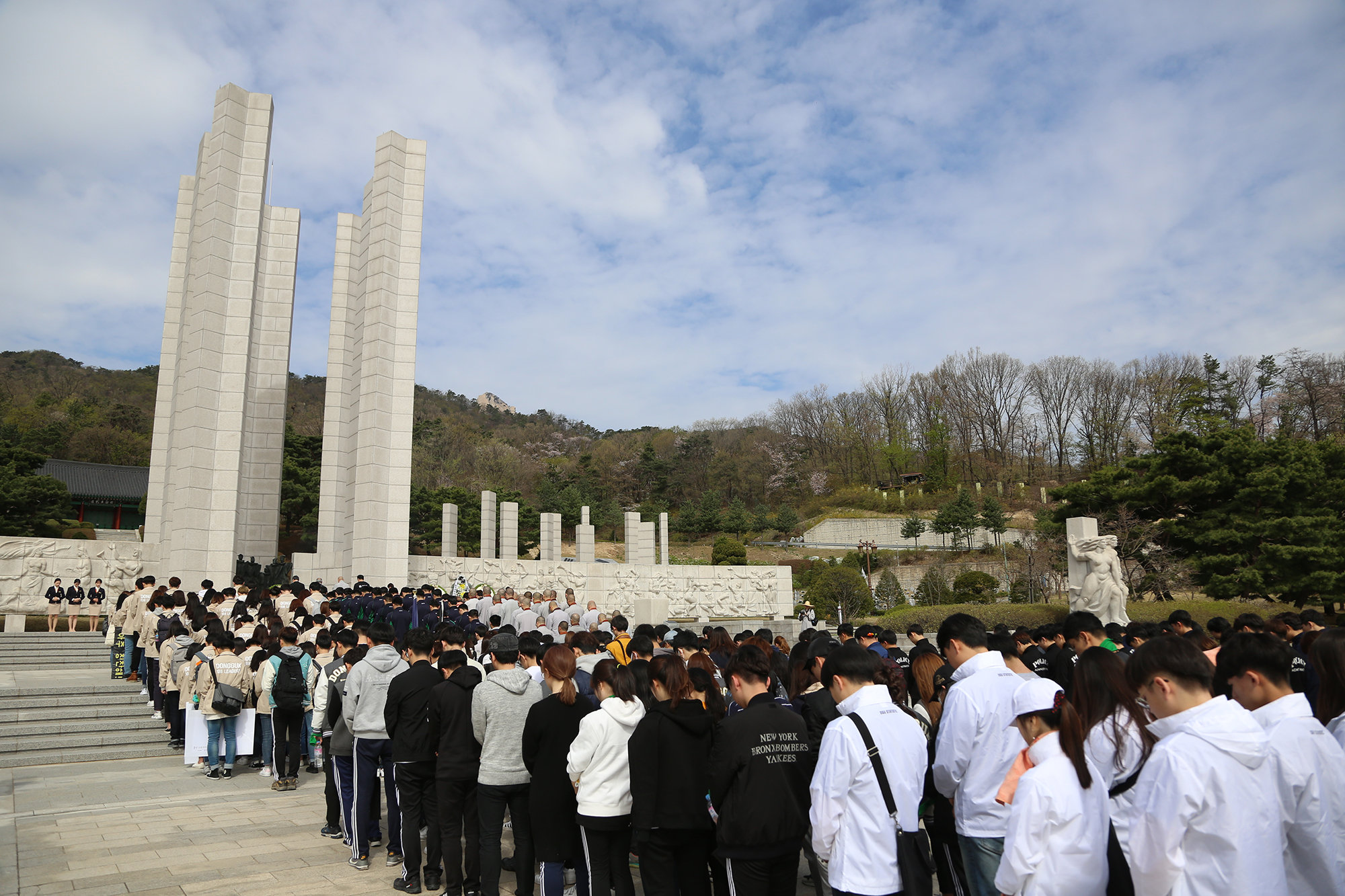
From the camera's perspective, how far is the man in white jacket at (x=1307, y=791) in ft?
8.57

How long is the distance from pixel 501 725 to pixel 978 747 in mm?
2670

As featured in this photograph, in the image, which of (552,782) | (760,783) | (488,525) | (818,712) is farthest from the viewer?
(488,525)

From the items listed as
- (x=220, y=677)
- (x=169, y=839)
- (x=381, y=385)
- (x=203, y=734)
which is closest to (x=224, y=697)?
(x=220, y=677)

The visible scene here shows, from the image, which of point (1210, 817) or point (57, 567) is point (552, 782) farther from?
point (57, 567)

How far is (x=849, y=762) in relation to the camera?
3.08 meters

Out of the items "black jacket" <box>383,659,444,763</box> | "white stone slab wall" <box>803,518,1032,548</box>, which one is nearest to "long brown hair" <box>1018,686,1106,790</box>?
"black jacket" <box>383,659,444,763</box>

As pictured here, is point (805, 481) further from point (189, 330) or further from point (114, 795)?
point (114, 795)

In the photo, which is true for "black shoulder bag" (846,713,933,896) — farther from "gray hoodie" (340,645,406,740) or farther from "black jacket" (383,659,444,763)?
"gray hoodie" (340,645,406,740)

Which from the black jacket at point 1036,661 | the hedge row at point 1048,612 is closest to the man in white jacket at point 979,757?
the black jacket at point 1036,661

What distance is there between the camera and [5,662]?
13266 mm

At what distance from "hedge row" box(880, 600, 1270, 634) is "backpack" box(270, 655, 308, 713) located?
51.2 feet

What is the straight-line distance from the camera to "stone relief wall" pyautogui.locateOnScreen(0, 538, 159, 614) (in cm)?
1781

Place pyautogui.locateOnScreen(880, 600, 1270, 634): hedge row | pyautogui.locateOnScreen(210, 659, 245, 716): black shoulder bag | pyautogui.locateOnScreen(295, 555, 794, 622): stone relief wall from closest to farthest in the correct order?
pyautogui.locateOnScreen(210, 659, 245, 716): black shoulder bag < pyautogui.locateOnScreen(880, 600, 1270, 634): hedge row < pyautogui.locateOnScreen(295, 555, 794, 622): stone relief wall

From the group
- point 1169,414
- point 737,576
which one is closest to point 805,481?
point 1169,414
